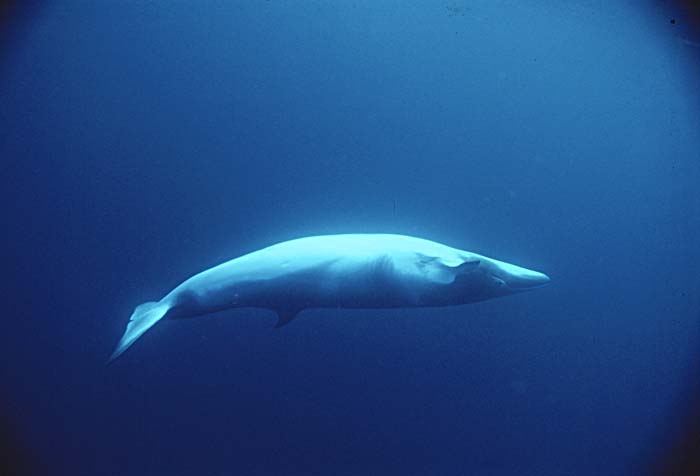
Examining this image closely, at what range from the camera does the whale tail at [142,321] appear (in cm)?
534

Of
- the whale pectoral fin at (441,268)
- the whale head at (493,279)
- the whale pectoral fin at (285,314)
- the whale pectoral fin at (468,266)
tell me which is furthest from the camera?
the whale pectoral fin at (285,314)

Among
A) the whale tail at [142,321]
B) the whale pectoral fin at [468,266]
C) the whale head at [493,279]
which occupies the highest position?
the whale pectoral fin at [468,266]

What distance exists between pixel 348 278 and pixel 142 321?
8.51 ft

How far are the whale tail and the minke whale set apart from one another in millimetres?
15

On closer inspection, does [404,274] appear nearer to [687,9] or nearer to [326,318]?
[687,9]

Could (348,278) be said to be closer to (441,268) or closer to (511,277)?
(441,268)

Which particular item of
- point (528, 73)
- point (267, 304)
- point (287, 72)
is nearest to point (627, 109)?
point (528, 73)

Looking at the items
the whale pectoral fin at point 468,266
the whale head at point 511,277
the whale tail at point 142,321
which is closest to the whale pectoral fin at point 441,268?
the whale pectoral fin at point 468,266

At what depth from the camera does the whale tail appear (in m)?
5.34

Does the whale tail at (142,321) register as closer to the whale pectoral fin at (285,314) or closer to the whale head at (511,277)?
the whale pectoral fin at (285,314)

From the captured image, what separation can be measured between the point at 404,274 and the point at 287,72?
8.22m

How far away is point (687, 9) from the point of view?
426 centimetres

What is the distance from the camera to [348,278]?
5445 millimetres

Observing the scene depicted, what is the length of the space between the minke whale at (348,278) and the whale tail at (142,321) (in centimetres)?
2
